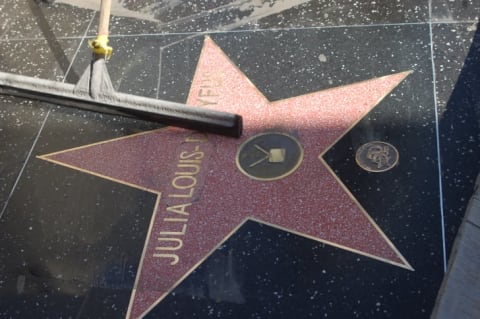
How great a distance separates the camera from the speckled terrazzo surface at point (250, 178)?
2020 mm

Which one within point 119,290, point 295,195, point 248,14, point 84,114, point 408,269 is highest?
point 248,14

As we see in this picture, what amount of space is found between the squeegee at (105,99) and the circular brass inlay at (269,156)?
95 millimetres

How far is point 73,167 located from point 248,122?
2.61 ft

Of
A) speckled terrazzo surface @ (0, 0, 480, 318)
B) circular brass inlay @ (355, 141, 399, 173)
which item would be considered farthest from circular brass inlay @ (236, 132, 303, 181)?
circular brass inlay @ (355, 141, 399, 173)

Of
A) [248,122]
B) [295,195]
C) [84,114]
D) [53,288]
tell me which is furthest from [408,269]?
[84,114]

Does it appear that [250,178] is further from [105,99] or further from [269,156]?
[105,99]

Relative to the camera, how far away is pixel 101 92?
262 cm

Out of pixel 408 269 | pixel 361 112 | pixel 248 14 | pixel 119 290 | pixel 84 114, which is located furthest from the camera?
pixel 248 14

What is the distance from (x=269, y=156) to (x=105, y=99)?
32.1 inches

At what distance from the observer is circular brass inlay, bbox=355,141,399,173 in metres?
2.27

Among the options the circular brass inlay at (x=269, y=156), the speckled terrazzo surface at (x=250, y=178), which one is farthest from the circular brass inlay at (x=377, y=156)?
the circular brass inlay at (x=269, y=156)

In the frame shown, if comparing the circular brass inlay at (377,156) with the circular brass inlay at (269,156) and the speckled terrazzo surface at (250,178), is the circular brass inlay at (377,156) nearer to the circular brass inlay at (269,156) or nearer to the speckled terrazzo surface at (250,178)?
the speckled terrazzo surface at (250,178)

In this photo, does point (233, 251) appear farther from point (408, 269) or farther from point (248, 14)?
point (248, 14)

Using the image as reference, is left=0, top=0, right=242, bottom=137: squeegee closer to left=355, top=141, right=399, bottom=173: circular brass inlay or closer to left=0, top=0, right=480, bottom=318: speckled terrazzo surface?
left=0, top=0, right=480, bottom=318: speckled terrazzo surface
